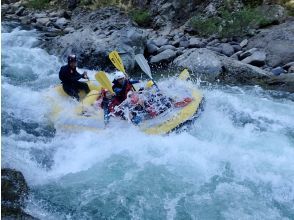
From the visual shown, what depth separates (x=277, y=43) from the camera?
1060 cm

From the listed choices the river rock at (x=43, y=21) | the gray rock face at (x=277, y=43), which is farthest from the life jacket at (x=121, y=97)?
the river rock at (x=43, y=21)

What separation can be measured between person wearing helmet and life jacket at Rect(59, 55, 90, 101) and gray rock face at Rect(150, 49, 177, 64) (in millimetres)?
3219

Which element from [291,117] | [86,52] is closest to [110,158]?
[291,117]

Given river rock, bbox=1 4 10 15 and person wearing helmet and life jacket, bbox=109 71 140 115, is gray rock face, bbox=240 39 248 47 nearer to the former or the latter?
person wearing helmet and life jacket, bbox=109 71 140 115

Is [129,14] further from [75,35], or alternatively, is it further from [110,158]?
[110,158]

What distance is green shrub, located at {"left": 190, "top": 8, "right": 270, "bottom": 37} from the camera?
Result: 11648 millimetres

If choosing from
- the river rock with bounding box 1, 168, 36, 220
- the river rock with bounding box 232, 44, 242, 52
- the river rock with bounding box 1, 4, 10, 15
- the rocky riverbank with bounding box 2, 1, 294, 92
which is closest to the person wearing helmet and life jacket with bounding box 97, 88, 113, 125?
the river rock with bounding box 1, 168, 36, 220

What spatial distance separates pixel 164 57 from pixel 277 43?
9.03ft

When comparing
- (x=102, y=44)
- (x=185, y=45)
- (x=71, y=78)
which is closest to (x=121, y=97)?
(x=71, y=78)

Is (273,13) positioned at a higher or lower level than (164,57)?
higher

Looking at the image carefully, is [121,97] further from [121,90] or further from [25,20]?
[25,20]

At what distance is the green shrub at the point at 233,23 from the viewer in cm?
1165

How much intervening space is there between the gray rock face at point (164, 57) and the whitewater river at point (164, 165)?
2.78m

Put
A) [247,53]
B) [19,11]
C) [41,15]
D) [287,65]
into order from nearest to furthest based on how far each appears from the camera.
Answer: [287,65], [247,53], [41,15], [19,11]
